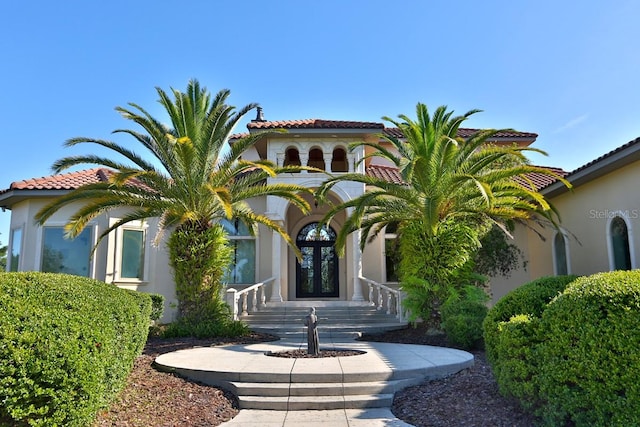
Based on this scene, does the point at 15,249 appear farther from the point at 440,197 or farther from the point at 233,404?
the point at 440,197

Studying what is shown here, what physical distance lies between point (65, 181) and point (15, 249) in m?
2.92

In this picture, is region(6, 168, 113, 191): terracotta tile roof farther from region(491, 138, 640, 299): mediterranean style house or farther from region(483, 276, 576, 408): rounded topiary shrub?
region(491, 138, 640, 299): mediterranean style house

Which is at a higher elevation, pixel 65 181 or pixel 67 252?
pixel 65 181

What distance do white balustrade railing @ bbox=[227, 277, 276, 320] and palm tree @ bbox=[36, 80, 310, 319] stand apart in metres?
1.63

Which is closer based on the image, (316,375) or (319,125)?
(316,375)

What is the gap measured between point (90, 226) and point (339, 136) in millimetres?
9432

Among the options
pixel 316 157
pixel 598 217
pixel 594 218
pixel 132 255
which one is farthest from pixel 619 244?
pixel 132 255

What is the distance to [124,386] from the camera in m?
7.56

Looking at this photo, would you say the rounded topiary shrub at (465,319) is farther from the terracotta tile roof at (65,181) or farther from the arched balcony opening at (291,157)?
the terracotta tile roof at (65,181)

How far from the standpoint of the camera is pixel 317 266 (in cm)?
2183

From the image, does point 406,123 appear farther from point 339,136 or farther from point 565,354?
point 565,354

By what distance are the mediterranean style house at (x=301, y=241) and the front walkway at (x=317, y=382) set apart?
6.30 metres

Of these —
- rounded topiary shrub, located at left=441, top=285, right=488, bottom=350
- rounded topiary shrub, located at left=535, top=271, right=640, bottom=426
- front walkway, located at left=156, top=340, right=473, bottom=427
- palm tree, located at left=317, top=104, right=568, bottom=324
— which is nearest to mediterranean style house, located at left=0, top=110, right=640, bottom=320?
palm tree, located at left=317, top=104, right=568, bottom=324

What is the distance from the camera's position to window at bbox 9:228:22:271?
17406 millimetres
